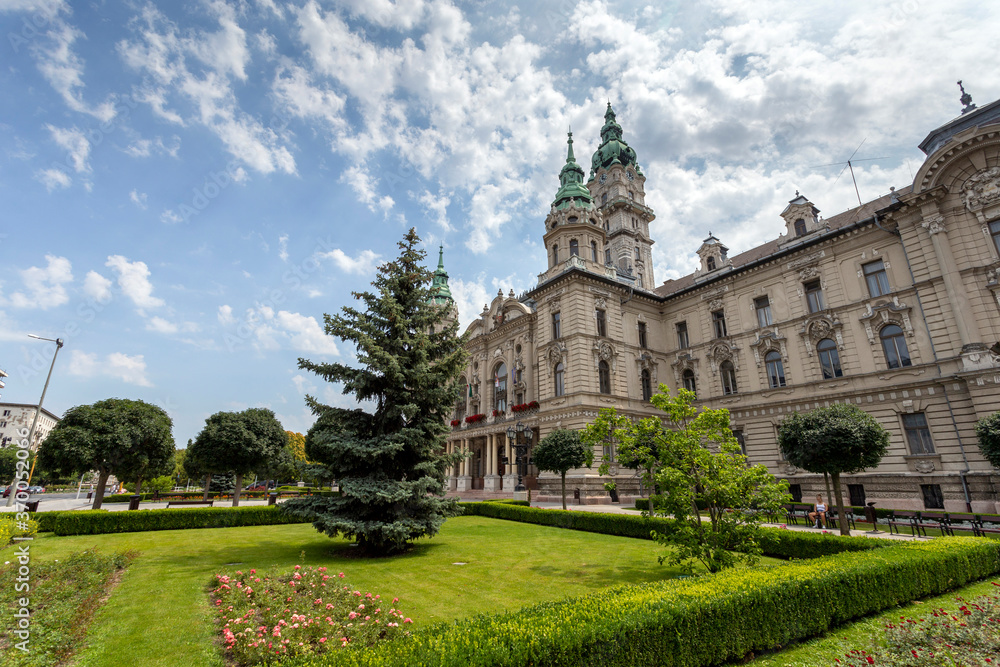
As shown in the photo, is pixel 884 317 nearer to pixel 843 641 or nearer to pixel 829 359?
pixel 829 359

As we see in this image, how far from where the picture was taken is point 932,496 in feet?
84.5

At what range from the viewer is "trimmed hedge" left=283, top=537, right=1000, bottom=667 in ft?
18.2

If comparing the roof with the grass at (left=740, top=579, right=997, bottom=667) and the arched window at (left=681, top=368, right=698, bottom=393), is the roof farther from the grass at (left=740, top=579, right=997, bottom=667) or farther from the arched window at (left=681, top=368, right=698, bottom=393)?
the grass at (left=740, top=579, right=997, bottom=667)

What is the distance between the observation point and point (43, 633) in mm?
7484

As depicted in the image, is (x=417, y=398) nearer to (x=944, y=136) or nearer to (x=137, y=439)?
(x=137, y=439)

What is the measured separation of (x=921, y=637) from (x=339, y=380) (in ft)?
50.4

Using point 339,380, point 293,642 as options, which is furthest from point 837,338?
point 293,642

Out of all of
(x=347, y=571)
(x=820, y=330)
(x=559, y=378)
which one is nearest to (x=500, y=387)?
(x=559, y=378)

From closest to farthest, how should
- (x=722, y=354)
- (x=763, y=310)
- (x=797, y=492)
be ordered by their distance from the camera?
(x=797, y=492) → (x=763, y=310) → (x=722, y=354)

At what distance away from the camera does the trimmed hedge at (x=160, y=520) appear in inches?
825

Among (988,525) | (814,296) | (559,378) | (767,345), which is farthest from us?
(559,378)

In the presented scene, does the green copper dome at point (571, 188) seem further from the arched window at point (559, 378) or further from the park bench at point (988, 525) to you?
the park bench at point (988, 525)

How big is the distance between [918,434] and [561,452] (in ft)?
68.3

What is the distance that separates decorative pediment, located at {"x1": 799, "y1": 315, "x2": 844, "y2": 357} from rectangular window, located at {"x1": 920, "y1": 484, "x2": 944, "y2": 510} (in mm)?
9167
